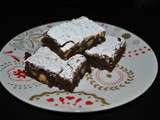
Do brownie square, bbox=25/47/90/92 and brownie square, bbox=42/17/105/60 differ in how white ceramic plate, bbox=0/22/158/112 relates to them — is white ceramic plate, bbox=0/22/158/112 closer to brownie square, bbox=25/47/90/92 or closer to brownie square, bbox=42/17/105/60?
brownie square, bbox=25/47/90/92

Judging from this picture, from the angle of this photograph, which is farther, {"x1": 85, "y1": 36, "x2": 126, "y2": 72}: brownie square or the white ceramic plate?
{"x1": 85, "y1": 36, "x2": 126, "y2": 72}: brownie square

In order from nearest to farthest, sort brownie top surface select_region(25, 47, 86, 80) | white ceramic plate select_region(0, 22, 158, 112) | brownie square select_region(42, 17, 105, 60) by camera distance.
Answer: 1. white ceramic plate select_region(0, 22, 158, 112)
2. brownie top surface select_region(25, 47, 86, 80)
3. brownie square select_region(42, 17, 105, 60)

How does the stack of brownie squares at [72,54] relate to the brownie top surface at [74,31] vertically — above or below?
below

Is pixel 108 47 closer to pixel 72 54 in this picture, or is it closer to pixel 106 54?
pixel 106 54

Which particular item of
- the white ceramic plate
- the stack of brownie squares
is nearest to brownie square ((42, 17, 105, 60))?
the stack of brownie squares

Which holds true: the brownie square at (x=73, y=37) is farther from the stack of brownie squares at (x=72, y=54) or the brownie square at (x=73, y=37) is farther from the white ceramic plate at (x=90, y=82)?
the white ceramic plate at (x=90, y=82)

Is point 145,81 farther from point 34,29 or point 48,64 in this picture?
point 34,29

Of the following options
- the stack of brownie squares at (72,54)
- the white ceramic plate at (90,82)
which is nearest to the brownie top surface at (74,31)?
the stack of brownie squares at (72,54)
